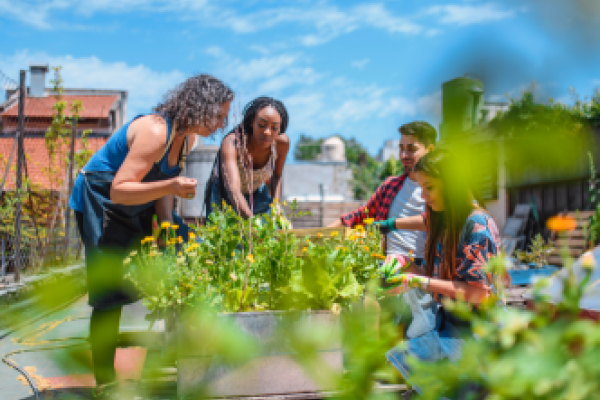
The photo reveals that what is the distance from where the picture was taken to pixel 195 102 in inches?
76.4

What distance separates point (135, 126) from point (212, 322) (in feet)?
3.54

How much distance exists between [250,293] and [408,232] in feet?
5.14

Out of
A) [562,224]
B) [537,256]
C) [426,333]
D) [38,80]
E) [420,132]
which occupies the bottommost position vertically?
[537,256]

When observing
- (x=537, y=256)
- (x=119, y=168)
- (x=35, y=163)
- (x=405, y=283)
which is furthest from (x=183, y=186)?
(x=537, y=256)

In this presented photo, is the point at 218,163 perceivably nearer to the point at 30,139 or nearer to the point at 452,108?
the point at 452,108

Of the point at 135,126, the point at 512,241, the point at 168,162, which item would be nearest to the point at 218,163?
the point at 168,162

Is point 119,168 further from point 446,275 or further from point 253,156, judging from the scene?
point 446,275

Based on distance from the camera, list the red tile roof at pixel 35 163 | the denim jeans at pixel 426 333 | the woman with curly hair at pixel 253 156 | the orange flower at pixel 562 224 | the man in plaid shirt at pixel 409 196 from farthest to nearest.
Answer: the red tile roof at pixel 35 163 < the man in plaid shirt at pixel 409 196 < the woman with curly hair at pixel 253 156 < the denim jeans at pixel 426 333 < the orange flower at pixel 562 224

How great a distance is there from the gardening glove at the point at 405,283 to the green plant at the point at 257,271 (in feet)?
0.27

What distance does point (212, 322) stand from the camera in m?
1.17

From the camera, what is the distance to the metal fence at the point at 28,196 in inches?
176

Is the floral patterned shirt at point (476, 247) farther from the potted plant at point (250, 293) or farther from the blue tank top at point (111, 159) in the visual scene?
the blue tank top at point (111, 159)

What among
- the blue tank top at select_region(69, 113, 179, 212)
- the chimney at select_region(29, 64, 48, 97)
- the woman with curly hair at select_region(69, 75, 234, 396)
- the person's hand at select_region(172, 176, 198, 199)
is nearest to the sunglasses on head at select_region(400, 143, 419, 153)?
the woman with curly hair at select_region(69, 75, 234, 396)

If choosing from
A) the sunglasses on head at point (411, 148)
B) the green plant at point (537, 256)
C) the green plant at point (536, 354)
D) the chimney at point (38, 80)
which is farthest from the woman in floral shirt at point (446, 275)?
the chimney at point (38, 80)
